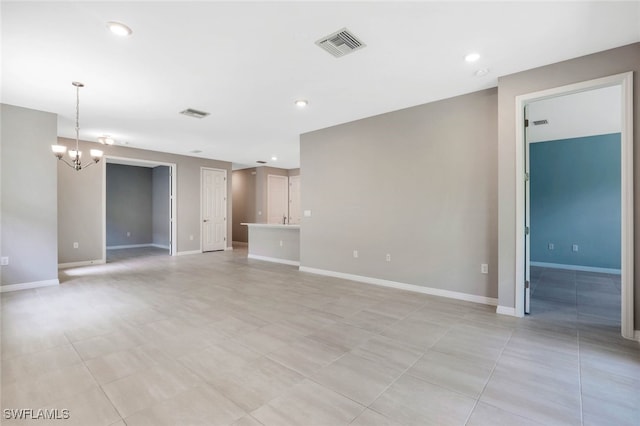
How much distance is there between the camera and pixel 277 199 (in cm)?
1073

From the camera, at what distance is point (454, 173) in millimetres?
3959

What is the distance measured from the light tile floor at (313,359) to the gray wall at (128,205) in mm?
6084

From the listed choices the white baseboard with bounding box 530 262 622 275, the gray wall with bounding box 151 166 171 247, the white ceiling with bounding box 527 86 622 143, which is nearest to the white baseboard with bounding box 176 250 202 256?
the gray wall with bounding box 151 166 171 247

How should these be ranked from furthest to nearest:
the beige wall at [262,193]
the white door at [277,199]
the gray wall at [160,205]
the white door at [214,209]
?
1. the white door at [277,199]
2. the beige wall at [262,193]
3. the gray wall at [160,205]
4. the white door at [214,209]

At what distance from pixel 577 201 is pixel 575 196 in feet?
0.38

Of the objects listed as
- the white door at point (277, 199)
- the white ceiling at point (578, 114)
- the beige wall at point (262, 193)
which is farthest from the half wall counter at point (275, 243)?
the white ceiling at point (578, 114)

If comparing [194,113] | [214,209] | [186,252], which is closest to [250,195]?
[214,209]

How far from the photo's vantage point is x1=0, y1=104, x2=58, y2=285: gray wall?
4.22m

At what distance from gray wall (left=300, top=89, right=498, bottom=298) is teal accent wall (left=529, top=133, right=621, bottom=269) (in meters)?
4.29

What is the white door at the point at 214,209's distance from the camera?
340 inches

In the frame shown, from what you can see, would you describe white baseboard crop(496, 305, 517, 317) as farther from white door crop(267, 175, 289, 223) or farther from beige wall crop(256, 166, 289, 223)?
beige wall crop(256, 166, 289, 223)

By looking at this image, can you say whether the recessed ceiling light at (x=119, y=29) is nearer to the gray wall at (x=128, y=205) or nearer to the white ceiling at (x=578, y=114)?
the white ceiling at (x=578, y=114)

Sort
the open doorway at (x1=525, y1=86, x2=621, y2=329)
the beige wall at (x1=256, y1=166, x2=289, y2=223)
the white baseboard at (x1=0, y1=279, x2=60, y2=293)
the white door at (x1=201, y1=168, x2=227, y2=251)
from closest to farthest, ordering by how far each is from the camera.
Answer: the white baseboard at (x1=0, y1=279, x2=60, y2=293), the open doorway at (x1=525, y1=86, x2=621, y2=329), the white door at (x1=201, y1=168, x2=227, y2=251), the beige wall at (x1=256, y1=166, x2=289, y2=223)

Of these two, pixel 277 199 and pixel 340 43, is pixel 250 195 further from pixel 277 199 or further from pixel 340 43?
pixel 340 43
